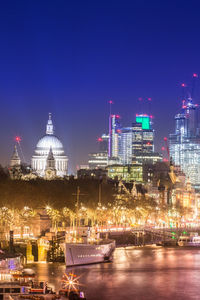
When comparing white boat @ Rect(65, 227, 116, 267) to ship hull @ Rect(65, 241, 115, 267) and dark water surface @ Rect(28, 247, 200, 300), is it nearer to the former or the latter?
ship hull @ Rect(65, 241, 115, 267)

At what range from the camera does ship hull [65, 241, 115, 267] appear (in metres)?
88.5

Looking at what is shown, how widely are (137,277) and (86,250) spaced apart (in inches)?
413

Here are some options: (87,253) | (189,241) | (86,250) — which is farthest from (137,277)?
(189,241)

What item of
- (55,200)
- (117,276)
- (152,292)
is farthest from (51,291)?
(55,200)

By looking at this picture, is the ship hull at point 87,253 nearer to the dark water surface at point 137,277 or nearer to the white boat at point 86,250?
the white boat at point 86,250

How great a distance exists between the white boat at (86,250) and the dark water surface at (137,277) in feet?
4.06

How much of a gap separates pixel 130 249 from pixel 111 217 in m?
27.9

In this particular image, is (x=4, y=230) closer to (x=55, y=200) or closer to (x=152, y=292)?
(x=55, y=200)

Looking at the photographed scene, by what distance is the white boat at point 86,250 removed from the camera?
88688 mm

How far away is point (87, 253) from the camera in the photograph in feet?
303

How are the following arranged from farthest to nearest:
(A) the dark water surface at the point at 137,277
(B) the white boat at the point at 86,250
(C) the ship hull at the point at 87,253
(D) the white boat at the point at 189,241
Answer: (D) the white boat at the point at 189,241
(B) the white boat at the point at 86,250
(C) the ship hull at the point at 87,253
(A) the dark water surface at the point at 137,277

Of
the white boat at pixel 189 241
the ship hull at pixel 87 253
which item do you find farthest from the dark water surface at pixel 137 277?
the white boat at pixel 189 241

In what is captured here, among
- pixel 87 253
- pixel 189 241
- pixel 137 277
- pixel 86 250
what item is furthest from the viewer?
pixel 189 241

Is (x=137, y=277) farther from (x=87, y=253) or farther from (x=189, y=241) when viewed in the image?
(x=189, y=241)
